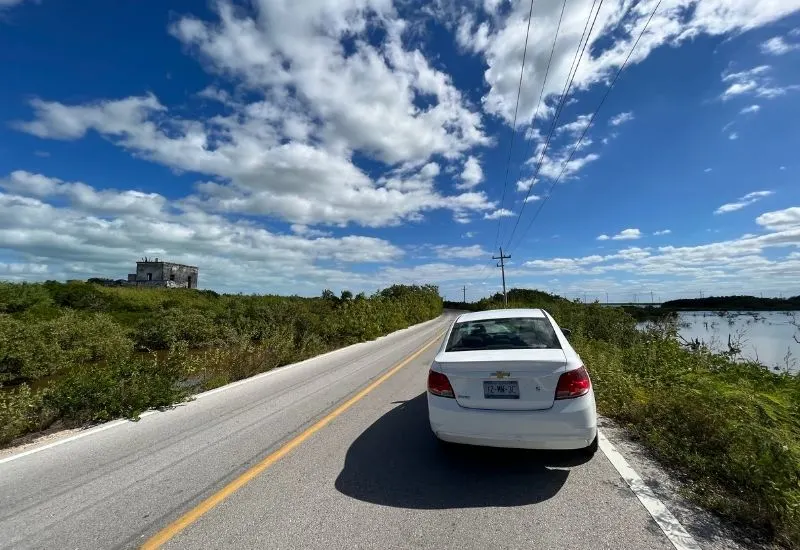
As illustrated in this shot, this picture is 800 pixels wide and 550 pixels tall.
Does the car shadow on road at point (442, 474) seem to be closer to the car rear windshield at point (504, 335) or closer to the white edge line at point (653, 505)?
the white edge line at point (653, 505)

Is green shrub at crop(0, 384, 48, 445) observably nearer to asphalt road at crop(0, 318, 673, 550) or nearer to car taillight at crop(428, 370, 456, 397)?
asphalt road at crop(0, 318, 673, 550)

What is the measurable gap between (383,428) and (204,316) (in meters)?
25.6

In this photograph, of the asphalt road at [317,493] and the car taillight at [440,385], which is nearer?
the asphalt road at [317,493]

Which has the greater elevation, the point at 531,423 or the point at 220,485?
the point at 531,423

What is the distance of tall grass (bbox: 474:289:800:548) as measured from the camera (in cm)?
317

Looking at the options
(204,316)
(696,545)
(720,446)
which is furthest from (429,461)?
(204,316)

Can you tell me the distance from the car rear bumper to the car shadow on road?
362mm

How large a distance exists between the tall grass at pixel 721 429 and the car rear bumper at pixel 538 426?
987 mm

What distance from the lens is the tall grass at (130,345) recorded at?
6.84m

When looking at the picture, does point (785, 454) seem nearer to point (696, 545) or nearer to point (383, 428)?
point (696, 545)

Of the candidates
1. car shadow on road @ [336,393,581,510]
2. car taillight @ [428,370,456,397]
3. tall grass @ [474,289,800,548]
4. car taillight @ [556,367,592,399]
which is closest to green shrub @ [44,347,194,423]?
car shadow on road @ [336,393,581,510]

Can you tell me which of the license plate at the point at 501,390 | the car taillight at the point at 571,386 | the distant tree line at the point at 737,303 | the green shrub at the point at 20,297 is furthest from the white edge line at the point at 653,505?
the distant tree line at the point at 737,303

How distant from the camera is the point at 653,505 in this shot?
3.38m

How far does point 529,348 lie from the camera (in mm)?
4605
